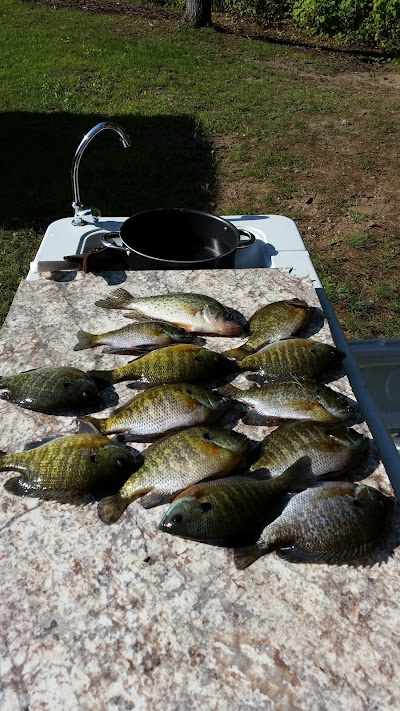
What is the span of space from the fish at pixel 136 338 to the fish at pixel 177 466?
65 centimetres

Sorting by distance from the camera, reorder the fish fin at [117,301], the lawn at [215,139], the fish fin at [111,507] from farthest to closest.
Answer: the lawn at [215,139] < the fish fin at [117,301] < the fish fin at [111,507]

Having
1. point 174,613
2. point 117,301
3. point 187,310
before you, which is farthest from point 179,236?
point 174,613

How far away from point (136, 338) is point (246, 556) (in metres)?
1.14

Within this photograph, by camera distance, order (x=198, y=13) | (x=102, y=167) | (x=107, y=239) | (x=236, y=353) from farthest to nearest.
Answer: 1. (x=198, y=13)
2. (x=102, y=167)
3. (x=107, y=239)
4. (x=236, y=353)

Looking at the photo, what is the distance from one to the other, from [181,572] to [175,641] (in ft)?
0.65

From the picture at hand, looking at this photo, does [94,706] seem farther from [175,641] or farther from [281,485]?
[281,485]

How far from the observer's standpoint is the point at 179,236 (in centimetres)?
359

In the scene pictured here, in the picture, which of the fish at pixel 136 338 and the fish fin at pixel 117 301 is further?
the fish fin at pixel 117 301

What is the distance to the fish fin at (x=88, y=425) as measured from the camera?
2.15m

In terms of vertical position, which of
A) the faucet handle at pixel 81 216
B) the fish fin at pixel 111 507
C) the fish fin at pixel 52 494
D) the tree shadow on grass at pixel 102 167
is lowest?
the tree shadow on grass at pixel 102 167

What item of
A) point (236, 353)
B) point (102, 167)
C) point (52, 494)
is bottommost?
point (102, 167)

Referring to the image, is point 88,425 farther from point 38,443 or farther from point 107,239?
point 107,239

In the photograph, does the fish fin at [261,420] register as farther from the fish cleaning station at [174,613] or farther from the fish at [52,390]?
the fish at [52,390]

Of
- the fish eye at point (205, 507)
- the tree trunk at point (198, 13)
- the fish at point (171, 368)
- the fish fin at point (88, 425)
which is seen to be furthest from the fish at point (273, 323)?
the tree trunk at point (198, 13)
